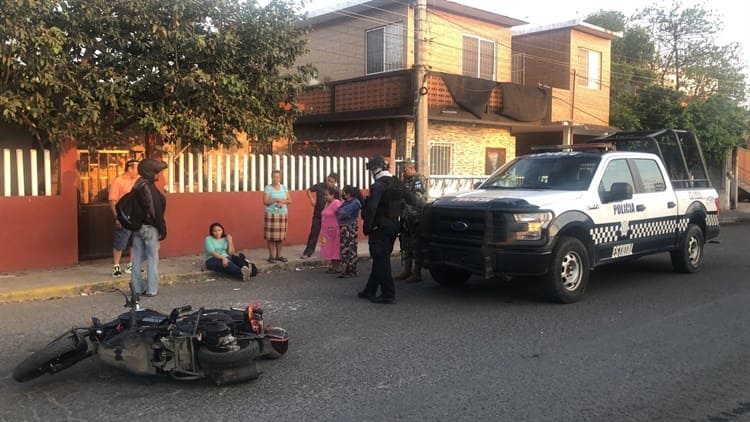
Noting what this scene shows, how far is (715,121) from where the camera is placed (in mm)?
21578

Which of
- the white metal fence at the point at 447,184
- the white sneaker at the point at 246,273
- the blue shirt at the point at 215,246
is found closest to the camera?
the white sneaker at the point at 246,273

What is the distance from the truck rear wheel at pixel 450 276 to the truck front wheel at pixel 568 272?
145 cm

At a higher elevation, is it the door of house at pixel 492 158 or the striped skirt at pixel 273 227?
the door of house at pixel 492 158

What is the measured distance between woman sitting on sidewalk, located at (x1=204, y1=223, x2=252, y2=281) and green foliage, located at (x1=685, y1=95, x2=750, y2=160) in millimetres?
17783

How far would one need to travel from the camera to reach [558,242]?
284 inches

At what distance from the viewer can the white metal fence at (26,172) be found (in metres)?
9.28

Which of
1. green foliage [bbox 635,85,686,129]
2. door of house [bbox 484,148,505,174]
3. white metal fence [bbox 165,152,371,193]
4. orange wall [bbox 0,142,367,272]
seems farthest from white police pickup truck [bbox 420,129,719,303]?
green foliage [bbox 635,85,686,129]

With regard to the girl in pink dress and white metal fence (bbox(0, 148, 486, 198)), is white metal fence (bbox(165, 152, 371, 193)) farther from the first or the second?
the girl in pink dress

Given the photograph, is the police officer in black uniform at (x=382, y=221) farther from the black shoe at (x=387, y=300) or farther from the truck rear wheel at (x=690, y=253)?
the truck rear wheel at (x=690, y=253)

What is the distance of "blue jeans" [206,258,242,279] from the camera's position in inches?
371

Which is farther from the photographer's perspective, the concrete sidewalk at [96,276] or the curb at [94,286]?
the concrete sidewalk at [96,276]

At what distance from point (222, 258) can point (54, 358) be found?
4.90 meters

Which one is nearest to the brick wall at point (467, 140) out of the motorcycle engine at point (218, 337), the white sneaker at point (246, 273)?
the white sneaker at point (246, 273)

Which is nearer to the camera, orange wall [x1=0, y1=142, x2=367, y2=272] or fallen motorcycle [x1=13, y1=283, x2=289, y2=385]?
fallen motorcycle [x1=13, y1=283, x2=289, y2=385]
